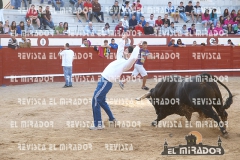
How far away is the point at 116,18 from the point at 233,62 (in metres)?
4.98

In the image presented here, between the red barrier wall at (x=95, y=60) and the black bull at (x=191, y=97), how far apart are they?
7.97 m

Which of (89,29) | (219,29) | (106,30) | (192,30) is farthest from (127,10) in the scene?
(219,29)

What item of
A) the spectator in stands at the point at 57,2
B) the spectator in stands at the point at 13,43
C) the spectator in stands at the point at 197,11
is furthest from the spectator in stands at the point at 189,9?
the spectator in stands at the point at 13,43

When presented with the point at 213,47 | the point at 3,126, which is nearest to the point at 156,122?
the point at 3,126

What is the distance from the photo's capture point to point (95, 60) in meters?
16.9

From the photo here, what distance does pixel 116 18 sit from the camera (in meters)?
19.5

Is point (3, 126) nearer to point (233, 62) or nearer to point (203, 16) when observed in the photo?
point (233, 62)

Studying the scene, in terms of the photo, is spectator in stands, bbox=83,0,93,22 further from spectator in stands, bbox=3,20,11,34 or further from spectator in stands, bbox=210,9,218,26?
spectator in stands, bbox=210,9,218,26

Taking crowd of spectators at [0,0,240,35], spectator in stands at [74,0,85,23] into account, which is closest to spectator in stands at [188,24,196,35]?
crowd of spectators at [0,0,240,35]

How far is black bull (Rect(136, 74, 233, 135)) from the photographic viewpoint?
7254 mm

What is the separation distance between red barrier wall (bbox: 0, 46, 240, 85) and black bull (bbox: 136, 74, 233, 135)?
7.97 metres

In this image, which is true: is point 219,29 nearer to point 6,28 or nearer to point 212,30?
point 212,30

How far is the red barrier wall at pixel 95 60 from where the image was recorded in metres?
15.5

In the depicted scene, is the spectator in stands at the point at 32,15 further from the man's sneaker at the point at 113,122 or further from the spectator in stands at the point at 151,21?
→ the man's sneaker at the point at 113,122
